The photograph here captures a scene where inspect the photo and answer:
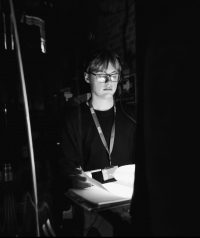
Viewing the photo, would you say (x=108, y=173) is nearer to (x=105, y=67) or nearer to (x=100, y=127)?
(x=100, y=127)

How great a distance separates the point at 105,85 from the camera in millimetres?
1619

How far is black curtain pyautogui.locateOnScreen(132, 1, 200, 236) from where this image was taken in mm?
546

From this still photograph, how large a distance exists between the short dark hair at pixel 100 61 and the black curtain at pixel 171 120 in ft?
3.37

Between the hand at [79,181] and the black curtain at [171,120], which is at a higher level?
the black curtain at [171,120]

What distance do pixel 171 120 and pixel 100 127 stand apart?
1.17m

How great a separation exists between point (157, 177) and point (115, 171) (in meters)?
0.50

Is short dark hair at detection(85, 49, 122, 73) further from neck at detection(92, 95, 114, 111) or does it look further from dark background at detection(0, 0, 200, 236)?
dark background at detection(0, 0, 200, 236)

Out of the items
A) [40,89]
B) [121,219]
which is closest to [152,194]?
[121,219]

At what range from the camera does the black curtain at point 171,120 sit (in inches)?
21.5

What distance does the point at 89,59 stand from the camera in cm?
172

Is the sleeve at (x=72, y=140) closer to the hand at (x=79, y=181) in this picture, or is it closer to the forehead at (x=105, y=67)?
the forehead at (x=105, y=67)

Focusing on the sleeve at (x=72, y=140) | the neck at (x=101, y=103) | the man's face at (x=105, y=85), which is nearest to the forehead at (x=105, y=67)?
the man's face at (x=105, y=85)

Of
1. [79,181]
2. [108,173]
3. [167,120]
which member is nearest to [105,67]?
[108,173]

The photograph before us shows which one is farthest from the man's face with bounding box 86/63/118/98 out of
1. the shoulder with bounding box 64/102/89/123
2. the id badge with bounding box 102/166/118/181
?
the id badge with bounding box 102/166/118/181
